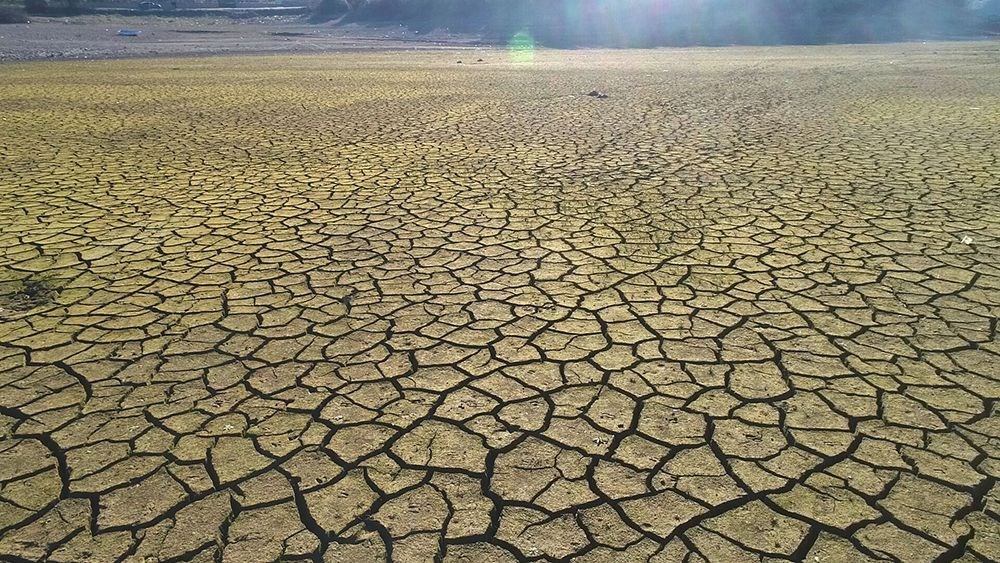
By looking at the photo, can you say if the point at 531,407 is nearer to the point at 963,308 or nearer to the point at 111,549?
the point at 111,549

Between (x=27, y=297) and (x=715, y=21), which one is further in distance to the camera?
(x=715, y=21)

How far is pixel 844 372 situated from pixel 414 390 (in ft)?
7.01

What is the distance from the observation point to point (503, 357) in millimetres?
3357

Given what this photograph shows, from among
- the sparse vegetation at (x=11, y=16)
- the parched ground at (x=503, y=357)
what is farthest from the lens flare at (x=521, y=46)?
the sparse vegetation at (x=11, y=16)

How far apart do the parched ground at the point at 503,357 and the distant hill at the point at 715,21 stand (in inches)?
1268

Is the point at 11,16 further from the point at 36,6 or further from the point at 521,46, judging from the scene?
the point at 521,46

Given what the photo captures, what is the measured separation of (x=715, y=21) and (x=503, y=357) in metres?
43.4

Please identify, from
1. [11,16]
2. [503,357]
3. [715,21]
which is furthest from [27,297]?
[11,16]

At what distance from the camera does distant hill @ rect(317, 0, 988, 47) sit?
121 feet

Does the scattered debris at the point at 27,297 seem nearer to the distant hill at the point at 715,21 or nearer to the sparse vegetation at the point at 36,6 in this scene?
the distant hill at the point at 715,21

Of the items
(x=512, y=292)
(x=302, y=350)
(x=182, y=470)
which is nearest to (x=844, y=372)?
(x=512, y=292)

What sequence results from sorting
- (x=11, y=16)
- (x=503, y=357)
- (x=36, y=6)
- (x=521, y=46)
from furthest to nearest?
(x=36, y=6)
(x=11, y=16)
(x=521, y=46)
(x=503, y=357)

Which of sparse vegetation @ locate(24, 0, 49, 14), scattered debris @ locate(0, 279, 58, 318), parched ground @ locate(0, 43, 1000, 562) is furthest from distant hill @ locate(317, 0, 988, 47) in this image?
scattered debris @ locate(0, 279, 58, 318)

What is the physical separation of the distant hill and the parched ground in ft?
106
